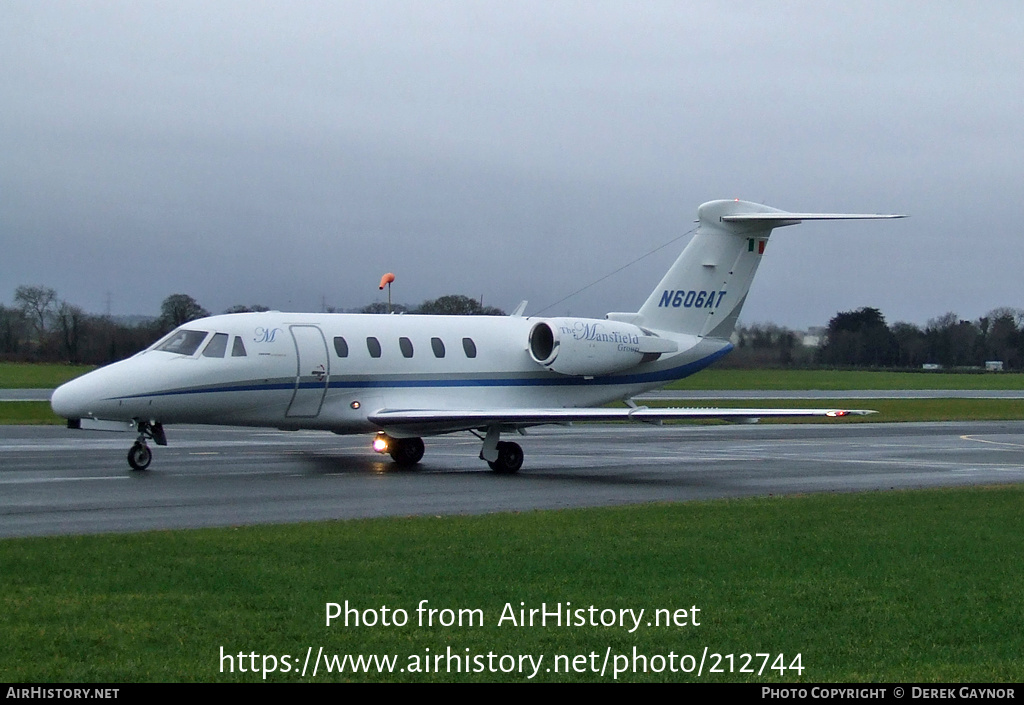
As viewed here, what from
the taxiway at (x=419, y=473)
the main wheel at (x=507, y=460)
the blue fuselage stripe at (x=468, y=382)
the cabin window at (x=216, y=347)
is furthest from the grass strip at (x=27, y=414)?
the main wheel at (x=507, y=460)

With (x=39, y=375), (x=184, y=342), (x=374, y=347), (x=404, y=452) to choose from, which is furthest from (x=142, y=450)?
(x=39, y=375)

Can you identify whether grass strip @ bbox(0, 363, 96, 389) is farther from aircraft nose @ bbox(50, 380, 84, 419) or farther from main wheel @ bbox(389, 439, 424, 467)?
aircraft nose @ bbox(50, 380, 84, 419)

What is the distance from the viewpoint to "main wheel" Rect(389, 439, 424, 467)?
22.5 m

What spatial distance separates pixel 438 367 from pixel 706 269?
21.9 ft

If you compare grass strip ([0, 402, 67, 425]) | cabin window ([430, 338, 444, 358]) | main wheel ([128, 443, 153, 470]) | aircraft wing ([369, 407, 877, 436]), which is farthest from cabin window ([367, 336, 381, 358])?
grass strip ([0, 402, 67, 425])

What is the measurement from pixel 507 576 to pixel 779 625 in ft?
7.94

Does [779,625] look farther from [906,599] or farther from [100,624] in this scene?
[100,624]

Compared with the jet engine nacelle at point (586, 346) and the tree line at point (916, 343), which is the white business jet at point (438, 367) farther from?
the tree line at point (916, 343)

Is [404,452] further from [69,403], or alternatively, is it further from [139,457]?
[69,403]

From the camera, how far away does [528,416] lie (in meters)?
20.6

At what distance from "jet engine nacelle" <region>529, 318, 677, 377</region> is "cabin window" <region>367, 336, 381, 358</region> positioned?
335 centimetres

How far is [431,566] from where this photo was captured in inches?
400

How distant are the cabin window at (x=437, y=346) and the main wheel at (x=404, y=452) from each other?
1660mm

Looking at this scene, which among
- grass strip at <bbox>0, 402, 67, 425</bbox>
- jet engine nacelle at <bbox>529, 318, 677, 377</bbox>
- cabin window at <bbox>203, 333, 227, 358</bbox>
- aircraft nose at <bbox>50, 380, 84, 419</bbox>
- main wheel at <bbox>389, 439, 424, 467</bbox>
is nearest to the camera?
aircraft nose at <bbox>50, 380, 84, 419</bbox>
